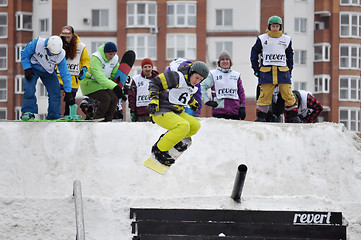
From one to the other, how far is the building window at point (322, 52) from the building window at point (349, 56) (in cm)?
115

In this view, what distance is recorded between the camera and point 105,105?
14.3 meters

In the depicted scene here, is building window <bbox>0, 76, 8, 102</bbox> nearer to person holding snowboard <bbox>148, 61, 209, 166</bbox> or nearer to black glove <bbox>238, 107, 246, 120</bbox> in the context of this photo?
black glove <bbox>238, 107, 246, 120</bbox>

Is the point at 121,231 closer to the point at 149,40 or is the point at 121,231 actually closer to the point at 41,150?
the point at 41,150

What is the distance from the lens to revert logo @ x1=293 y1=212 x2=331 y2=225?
10.7 meters

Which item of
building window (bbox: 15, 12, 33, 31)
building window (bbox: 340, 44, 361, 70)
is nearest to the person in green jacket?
building window (bbox: 15, 12, 33, 31)

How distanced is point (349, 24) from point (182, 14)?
13076mm

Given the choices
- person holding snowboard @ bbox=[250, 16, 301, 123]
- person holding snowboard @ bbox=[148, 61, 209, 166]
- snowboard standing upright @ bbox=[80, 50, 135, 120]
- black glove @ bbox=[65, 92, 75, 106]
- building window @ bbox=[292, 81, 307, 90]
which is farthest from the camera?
building window @ bbox=[292, 81, 307, 90]

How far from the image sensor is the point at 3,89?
2336 inches

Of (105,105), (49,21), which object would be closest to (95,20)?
(49,21)

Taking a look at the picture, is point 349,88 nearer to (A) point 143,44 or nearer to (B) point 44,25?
(A) point 143,44

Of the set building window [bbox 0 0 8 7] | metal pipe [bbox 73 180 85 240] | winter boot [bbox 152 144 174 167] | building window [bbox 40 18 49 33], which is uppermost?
building window [bbox 0 0 8 7]

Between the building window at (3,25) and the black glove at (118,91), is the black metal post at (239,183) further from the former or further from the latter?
the building window at (3,25)

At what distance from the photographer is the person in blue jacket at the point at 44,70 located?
43.7 feet

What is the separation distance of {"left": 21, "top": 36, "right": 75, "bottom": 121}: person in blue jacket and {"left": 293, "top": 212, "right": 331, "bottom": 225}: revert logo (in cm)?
509
